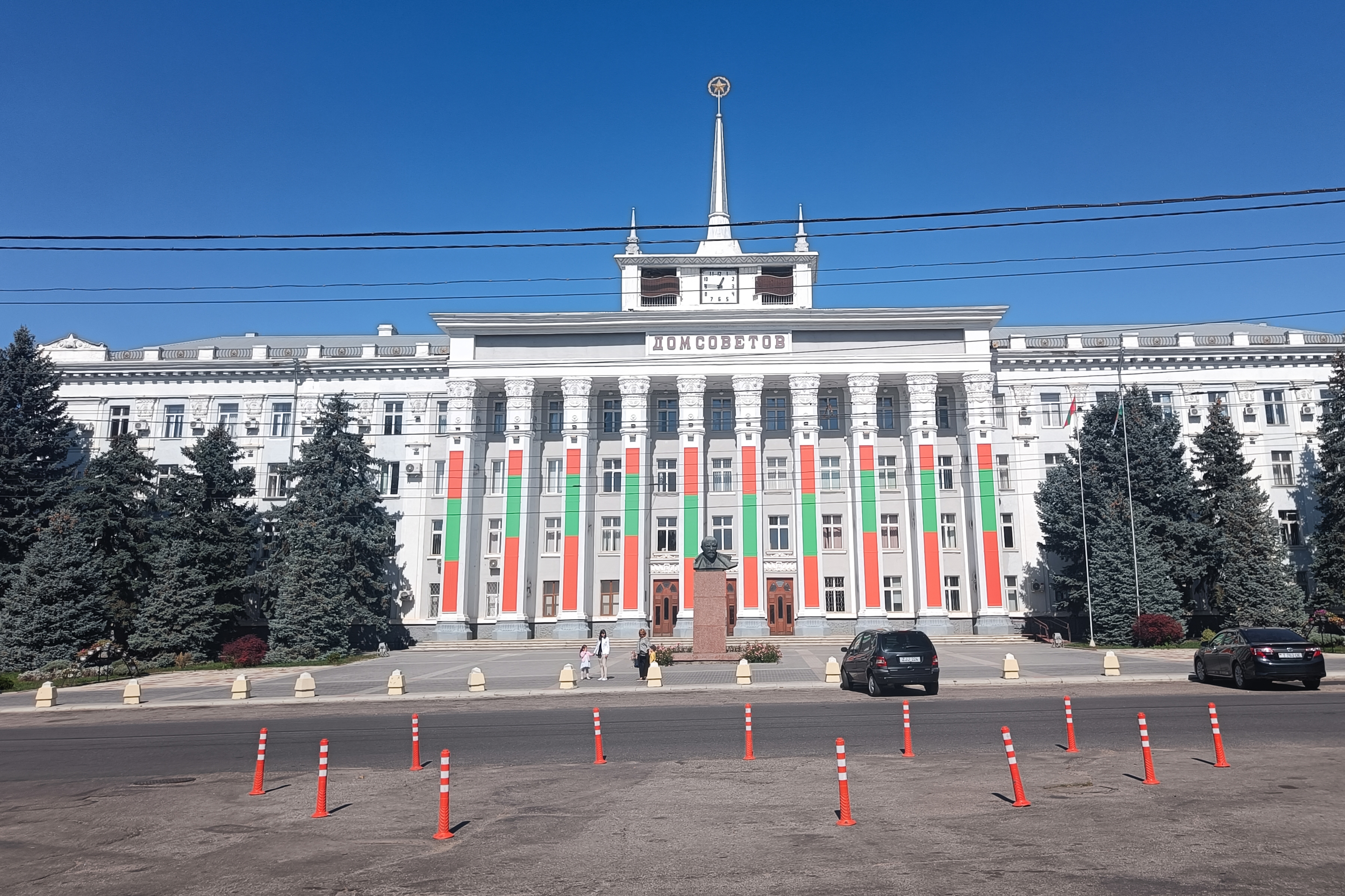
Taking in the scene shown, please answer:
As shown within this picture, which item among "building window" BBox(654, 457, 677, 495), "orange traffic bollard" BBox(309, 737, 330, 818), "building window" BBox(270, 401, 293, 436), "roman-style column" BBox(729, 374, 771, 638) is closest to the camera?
"orange traffic bollard" BBox(309, 737, 330, 818)

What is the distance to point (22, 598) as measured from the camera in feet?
127

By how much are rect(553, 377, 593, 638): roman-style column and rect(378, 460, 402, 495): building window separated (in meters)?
11.4

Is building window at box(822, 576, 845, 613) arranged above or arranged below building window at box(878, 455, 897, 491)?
below

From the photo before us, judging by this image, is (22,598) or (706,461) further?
(706,461)

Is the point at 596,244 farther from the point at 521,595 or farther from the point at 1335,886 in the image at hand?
the point at 521,595

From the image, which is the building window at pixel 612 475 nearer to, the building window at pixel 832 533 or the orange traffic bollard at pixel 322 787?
the building window at pixel 832 533

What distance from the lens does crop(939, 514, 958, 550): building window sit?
54.1 meters

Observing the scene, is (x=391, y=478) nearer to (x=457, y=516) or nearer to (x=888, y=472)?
(x=457, y=516)

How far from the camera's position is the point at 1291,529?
53844 millimetres

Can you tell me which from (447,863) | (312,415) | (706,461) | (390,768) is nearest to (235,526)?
(312,415)

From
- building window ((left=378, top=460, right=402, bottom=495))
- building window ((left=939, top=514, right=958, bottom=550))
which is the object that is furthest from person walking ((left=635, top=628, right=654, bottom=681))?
building window ((left=378, top=460, right=402, bottom=495))

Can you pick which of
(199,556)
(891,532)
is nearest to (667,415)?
(891,532)

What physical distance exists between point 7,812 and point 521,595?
41.5m

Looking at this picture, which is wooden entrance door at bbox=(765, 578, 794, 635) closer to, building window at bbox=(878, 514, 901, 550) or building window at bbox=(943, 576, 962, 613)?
building window at bbox=(878, 514, 901, 550)
